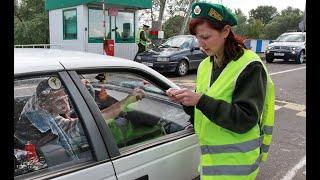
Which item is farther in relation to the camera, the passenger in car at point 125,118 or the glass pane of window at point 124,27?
the glass pane of window at point 124,27

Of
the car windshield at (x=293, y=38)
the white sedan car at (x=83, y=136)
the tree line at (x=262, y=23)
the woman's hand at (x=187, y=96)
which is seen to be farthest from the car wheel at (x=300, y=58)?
the woman's hand at (x=187, y=96)

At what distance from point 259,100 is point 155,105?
3.48 ft

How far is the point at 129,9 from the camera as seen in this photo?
17141 millimetres

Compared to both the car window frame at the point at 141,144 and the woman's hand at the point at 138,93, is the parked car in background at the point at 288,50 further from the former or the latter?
the woman's hand at the point at 138,93

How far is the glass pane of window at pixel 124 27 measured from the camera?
55.8ft

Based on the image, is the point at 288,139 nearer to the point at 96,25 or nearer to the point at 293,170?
Answer: the point at 293,170

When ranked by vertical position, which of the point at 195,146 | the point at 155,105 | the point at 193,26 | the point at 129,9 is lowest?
the point at 195,146

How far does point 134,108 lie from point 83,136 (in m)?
0.77

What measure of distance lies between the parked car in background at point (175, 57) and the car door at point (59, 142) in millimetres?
11394

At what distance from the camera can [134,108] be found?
2.95m

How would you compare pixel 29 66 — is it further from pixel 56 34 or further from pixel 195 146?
pixel 56 34

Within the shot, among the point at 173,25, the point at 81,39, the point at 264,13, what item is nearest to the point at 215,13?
the point at 81,39

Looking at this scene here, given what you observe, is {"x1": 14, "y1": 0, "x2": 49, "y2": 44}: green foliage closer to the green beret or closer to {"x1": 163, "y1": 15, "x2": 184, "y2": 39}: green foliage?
{"x1": 163, "y1": 15, "x2": 184, "y2": 39}: green foliage
